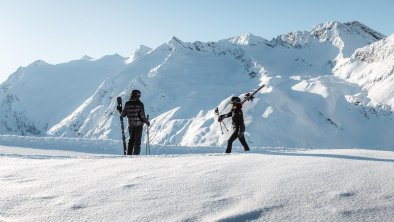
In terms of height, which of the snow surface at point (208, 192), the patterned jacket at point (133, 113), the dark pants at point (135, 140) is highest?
the patterned jacket at point (133, 113)

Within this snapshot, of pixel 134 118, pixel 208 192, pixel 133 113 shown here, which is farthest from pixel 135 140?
pixel 208 192

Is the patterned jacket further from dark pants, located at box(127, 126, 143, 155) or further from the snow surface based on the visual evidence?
the snow surface

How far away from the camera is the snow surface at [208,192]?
4.77m

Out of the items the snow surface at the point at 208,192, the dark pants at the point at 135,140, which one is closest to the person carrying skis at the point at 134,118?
the dark pants at the point at 135,140

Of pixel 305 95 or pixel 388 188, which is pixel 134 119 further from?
pixel 305 95

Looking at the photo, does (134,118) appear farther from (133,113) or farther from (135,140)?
(135,140)

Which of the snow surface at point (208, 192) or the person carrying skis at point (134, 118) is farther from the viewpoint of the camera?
the person carrying skis at point (134, 118)

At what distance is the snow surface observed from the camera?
4766 mm

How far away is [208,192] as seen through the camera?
551 centimetres

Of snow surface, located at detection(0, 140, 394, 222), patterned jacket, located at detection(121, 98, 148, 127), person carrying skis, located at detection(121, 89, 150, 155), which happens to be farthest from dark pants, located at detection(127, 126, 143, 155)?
snow surface, located at detection(0, 140, 394, 222)

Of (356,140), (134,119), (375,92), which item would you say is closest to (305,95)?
(356,140)

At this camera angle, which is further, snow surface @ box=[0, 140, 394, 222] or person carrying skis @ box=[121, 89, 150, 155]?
person carrying skis @ box=[121, 89, 150, 155]

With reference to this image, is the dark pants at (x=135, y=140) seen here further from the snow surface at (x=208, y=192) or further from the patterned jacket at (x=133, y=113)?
the snow surface at (x=208, y=192)

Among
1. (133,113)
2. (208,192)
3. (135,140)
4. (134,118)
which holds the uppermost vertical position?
(133,113)
